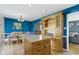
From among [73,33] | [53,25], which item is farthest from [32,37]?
[73,33]

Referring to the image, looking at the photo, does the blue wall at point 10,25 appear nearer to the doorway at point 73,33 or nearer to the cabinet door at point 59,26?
the cabinet door at point 59,26

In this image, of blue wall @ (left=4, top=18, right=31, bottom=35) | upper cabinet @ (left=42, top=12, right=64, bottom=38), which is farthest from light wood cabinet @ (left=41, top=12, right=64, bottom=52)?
blue wall @ (left=4, top=18, right=31, bottom=35)

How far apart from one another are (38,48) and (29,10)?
53 cm

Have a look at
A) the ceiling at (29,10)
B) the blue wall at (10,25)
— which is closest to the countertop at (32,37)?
the blue wall at (10,25)

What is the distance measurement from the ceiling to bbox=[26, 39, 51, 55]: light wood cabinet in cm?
35

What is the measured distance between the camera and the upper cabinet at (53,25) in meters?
1.30

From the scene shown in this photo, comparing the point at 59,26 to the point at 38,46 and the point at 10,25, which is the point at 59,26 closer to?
the point at 38,46

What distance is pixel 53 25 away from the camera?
4.33ft

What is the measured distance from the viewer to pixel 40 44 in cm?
134

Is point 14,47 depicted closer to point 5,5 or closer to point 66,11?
point 5,5

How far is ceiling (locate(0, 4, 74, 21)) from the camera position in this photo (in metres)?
1.17

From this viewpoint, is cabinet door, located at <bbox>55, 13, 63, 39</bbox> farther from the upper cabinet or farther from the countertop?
the countertop

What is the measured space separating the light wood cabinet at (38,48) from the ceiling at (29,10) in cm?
35
